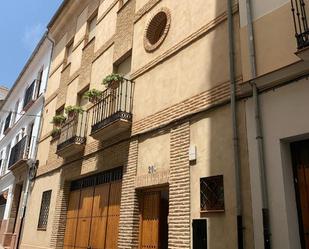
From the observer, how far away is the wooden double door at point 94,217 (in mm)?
9281

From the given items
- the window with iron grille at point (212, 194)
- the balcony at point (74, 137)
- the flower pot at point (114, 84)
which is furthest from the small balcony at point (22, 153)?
the window with iron grille at point (212, 194)

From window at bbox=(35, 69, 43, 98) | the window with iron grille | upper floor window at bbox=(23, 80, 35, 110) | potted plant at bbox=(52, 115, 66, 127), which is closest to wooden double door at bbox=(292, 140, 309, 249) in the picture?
the window with iron grille

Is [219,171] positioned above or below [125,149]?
below

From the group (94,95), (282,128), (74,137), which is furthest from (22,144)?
(282,128)

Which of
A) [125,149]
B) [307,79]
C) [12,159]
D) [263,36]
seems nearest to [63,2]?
[12,159]

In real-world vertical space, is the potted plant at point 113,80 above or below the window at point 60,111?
below

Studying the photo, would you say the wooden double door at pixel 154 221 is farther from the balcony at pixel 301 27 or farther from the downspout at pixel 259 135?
the balcony at pixel 301 27

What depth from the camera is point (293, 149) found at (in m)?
5.43

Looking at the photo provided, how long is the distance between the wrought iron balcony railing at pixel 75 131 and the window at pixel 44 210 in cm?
250

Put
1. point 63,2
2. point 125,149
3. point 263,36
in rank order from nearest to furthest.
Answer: point 263,36 → point 125,149 → point 63,2

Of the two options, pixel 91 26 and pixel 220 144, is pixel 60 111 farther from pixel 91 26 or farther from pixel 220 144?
pixel 220 144

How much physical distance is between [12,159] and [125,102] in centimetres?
1173

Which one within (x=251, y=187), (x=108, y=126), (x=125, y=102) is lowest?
(x=251, y=187)

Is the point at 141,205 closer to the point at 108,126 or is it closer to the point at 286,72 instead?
the point at 108,126
